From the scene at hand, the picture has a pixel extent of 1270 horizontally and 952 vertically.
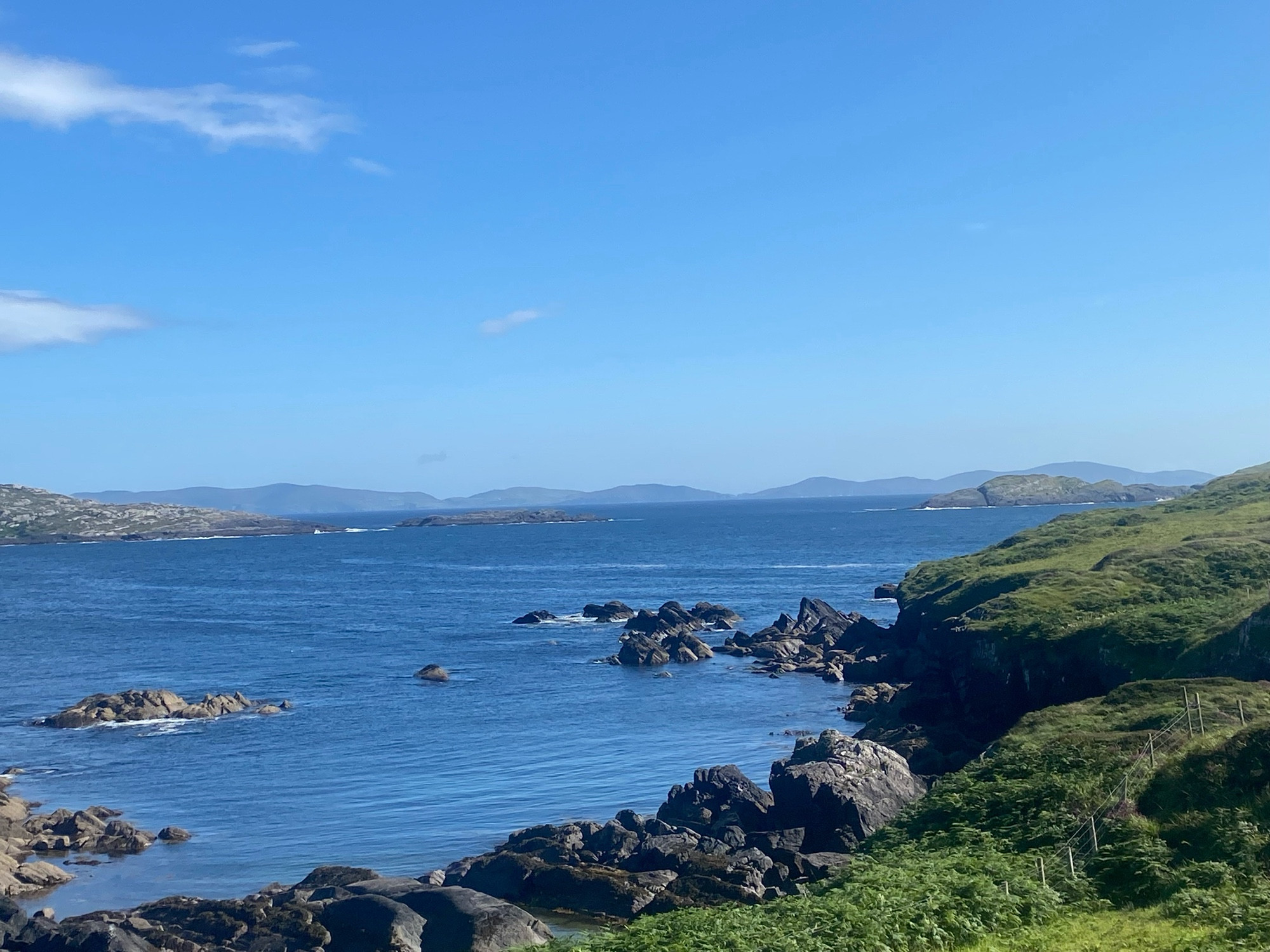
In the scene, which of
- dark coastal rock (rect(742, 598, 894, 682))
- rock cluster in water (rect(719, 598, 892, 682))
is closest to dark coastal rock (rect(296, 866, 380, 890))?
dark coastal rock (rect(742, 598, 894, 682))

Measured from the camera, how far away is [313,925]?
1294 inches

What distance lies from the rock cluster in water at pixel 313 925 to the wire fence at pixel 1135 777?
13.8 meters

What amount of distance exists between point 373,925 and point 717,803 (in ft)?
48.8

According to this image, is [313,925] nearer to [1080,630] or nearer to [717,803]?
[717,803]

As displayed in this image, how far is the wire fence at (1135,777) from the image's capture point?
2566cm

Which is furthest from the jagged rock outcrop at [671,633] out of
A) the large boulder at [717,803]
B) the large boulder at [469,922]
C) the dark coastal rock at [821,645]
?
the large boulder at [469,922]

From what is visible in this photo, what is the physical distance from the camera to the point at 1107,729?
116 feet

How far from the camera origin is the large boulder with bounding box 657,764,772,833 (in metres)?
40.8

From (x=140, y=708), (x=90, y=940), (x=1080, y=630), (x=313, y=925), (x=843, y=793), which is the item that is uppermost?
(x=1080, y=630)

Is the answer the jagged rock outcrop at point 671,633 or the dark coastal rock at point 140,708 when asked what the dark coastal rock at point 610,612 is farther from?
the dark coastal rock at point 140,708

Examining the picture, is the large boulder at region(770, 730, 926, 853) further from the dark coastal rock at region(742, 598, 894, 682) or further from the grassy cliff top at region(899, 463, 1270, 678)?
the dark coastal rock at region(742, 598, 894, 682)

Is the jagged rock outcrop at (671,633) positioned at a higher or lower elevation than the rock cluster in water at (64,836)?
higher

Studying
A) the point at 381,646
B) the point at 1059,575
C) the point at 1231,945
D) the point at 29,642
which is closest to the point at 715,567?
the point at 381,646

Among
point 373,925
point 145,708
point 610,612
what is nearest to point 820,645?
point 610,612
